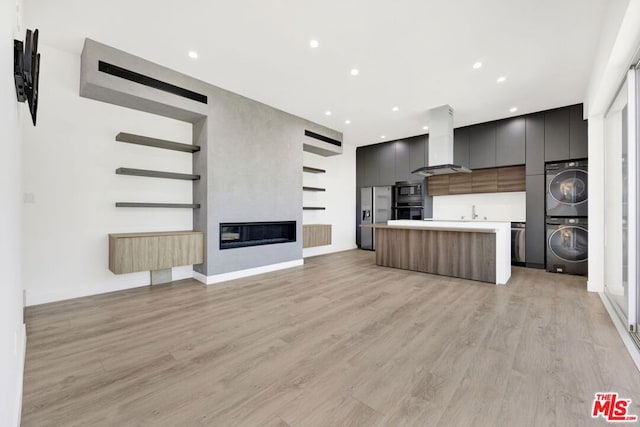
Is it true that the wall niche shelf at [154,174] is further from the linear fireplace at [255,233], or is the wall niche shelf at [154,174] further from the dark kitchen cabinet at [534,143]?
the dark kitchen cabinet at [534,143]

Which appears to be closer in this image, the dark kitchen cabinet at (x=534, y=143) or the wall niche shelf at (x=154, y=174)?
the wall niche shelf at (x=154, y=174)

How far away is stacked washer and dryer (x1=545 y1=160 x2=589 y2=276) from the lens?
4.71 meters

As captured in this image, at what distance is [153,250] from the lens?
3.71 metres

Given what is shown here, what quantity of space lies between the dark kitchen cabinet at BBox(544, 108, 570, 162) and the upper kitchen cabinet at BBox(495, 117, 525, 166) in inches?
14.5

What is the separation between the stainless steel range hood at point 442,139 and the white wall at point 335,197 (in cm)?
285

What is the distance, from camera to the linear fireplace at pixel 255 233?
454 cm

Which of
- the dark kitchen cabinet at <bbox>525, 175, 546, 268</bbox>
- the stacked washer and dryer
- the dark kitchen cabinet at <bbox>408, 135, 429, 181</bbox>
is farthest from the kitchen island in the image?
the dark kitchen cabinet at <bbox>408, 135, 429, 181</bbox>

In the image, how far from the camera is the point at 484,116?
552 centimetres

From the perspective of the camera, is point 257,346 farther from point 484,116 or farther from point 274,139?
point 484,116

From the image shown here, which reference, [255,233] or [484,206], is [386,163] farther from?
[255,233]

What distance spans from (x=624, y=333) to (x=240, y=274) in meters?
4.62

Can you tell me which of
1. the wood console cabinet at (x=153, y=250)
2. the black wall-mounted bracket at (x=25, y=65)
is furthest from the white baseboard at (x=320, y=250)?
the black wall-mounted bracket at (x=25, y=65)

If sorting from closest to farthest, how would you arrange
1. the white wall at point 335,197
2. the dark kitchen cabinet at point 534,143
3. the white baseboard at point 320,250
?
the dark kitchen cabinet at point 534,143
the white baseboard at point 320,250
the white wall at point 335,197

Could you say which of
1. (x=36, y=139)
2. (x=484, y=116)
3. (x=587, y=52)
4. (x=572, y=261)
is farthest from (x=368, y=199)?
(x=36, y=139)
